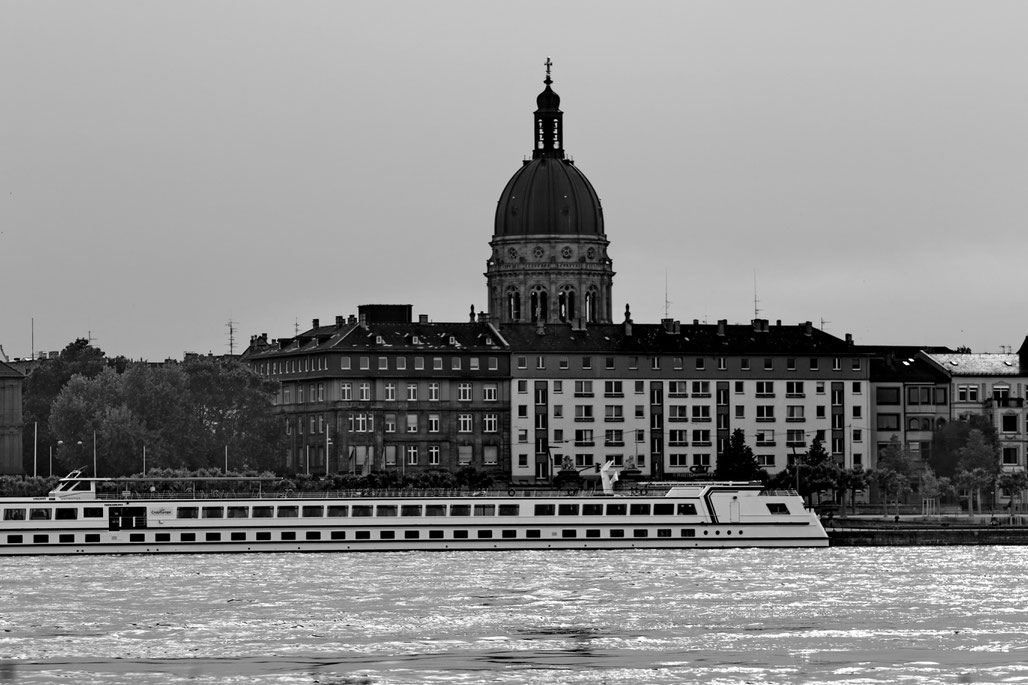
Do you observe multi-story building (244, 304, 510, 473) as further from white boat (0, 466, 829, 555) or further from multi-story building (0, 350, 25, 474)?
white boat (0, 466, 829, 555)

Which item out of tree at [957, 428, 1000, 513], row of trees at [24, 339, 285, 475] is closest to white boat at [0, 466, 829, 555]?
tree at [957, 428, 1000, 513]

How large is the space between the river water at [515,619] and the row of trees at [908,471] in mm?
35992

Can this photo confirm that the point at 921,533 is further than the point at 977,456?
No

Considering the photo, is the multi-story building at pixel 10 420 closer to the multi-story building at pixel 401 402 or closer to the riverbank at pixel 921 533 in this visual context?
the multi-story building at pixel 401 402

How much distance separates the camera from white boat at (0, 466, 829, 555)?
389 feet

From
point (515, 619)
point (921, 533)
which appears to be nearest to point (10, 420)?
point (921, 533)

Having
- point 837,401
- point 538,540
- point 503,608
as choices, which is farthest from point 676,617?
point 837,401

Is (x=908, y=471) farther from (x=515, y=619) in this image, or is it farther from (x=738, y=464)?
(x=515, y=619)

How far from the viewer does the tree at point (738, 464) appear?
156 meters

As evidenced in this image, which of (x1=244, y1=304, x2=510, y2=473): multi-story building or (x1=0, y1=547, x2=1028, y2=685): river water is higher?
(x1=244, y1=304, x2=510, y2=473): multi-story building

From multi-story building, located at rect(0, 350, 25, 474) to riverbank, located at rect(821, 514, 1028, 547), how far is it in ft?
203

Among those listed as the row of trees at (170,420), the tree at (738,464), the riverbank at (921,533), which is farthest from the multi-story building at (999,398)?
the row of trees at (170,420)

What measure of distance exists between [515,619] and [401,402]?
8469 centimetres

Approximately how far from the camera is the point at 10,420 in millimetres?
181250
